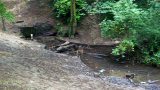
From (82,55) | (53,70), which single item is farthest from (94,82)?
(82,55)

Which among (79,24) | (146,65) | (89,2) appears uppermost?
(89,2)

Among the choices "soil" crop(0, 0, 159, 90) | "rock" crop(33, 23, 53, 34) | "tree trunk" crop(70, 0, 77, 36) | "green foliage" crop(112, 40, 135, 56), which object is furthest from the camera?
"rock" crop(33, 23, 53, 34)

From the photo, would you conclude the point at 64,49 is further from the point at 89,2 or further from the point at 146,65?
the point at 89,2

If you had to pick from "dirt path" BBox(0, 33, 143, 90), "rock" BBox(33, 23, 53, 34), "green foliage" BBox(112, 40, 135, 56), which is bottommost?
"dirt path" BBox(0, 33, 143, 90)

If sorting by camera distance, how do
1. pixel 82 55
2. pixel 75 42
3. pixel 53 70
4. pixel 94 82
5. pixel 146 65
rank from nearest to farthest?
pixel 94 82 < pixel 53 70 < pixel 146 65 < pixel 82 55 < pixel 75 42

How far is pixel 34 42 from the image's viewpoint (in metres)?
17.9

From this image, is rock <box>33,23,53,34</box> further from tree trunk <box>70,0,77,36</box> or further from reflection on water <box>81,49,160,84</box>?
reflection on water <box>81,49,160,84</box>

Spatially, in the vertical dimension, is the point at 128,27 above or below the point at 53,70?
above

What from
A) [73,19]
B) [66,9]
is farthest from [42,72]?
[66,9]

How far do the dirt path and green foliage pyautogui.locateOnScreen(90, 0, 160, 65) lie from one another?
213 centimetres

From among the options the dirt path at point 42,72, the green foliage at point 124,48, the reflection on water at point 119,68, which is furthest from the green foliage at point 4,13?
the green foliage at point 124,48

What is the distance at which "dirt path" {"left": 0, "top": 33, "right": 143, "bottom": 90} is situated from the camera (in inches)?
401

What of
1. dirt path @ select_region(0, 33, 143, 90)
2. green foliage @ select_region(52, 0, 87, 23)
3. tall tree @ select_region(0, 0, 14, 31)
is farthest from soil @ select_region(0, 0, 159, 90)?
green foliage @ select_region(52, 0, 87, 23)

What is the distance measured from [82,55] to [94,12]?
3.88m
